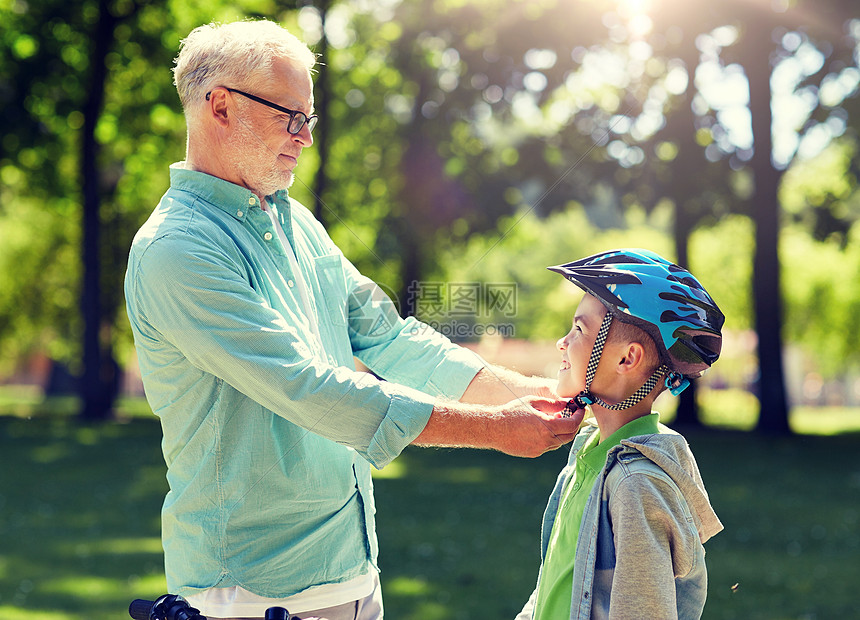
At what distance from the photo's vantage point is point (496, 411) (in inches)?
91.7

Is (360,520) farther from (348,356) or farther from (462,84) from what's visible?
(462,84)

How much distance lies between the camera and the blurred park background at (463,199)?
7043 millimetres

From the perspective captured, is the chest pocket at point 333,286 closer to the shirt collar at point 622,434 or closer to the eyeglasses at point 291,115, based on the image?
the eyeglasses at point 291,115

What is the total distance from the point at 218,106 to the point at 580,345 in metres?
1.27

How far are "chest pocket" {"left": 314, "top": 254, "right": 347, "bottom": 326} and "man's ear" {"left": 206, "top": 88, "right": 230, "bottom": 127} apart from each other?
22.1 inches

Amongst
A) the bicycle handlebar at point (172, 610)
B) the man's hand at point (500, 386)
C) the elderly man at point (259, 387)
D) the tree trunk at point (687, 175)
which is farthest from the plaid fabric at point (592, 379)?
the tree trunk at point (687, 175)

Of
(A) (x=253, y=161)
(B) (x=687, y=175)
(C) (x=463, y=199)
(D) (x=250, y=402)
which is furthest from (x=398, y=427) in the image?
(C) (x=463, y=199)

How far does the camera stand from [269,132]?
8.55 feet

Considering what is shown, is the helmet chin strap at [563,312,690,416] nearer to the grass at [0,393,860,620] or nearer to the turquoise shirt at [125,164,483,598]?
the turquoise shirt at [125,164,483,598]

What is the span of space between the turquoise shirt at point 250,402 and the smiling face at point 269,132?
0.32 feet

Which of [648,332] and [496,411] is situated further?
[648,332]

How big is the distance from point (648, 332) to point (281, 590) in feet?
4.14

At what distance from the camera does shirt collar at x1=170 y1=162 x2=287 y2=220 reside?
101 inches

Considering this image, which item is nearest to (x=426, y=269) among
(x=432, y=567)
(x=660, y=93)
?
(x=660, y=93)
